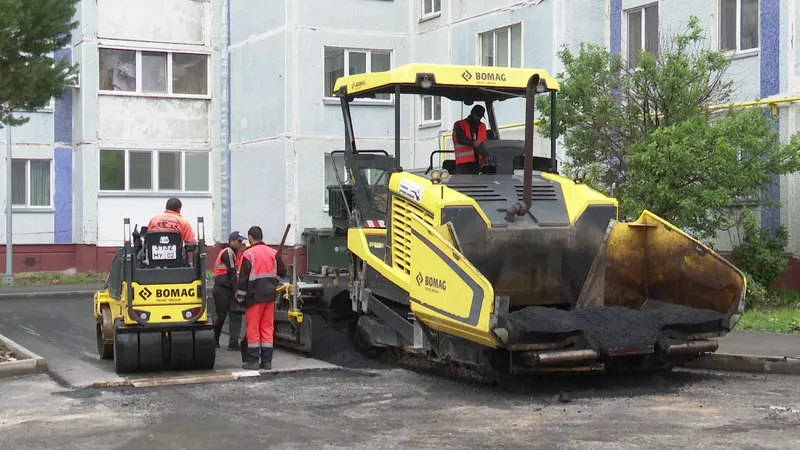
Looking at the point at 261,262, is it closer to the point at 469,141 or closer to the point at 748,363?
the point at 469,141

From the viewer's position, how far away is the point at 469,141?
1214 centimetres

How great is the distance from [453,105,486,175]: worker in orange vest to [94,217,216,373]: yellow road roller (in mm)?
2976

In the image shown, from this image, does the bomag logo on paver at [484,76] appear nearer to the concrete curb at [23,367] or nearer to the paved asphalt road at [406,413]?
the paved asphalt road at [406,413]

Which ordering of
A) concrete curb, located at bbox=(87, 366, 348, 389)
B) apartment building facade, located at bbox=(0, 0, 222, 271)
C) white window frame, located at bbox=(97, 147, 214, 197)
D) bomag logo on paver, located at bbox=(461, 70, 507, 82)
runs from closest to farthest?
1. concrete curb, located at bbox=(87, 366, 348, 389)
2. bomag logo on paver, located at bbox=(461, 70, 507, 82)
3. apartment building facade, located at bbox=(0, 0, 222, 271)
4. white window frame, located at bbox=(97, 147, 214, 197)

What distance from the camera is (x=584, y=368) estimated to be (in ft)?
33.4

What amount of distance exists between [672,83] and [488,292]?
22.6ft

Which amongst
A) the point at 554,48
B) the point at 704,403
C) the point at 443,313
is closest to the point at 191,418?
the point at 443,313

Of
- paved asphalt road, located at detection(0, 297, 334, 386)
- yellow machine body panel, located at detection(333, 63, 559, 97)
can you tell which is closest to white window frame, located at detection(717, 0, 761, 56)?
yellow machine body panel, located at detection(333, 63, 559, 97)

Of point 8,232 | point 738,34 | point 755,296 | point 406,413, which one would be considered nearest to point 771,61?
point 738,34

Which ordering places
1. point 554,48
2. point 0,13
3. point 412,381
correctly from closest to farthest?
point 412,381 < point 0,13 < point 554,48

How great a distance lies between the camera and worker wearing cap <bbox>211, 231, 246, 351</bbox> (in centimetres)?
1411

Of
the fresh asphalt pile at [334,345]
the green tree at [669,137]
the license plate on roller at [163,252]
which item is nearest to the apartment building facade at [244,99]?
the green tree at [669,137]

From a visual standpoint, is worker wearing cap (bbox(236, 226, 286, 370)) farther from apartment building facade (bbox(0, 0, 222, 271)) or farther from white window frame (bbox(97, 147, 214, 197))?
white window frame (bbox(97, 147, 214, 197))

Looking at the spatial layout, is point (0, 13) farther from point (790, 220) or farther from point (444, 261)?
point (790, 220)
